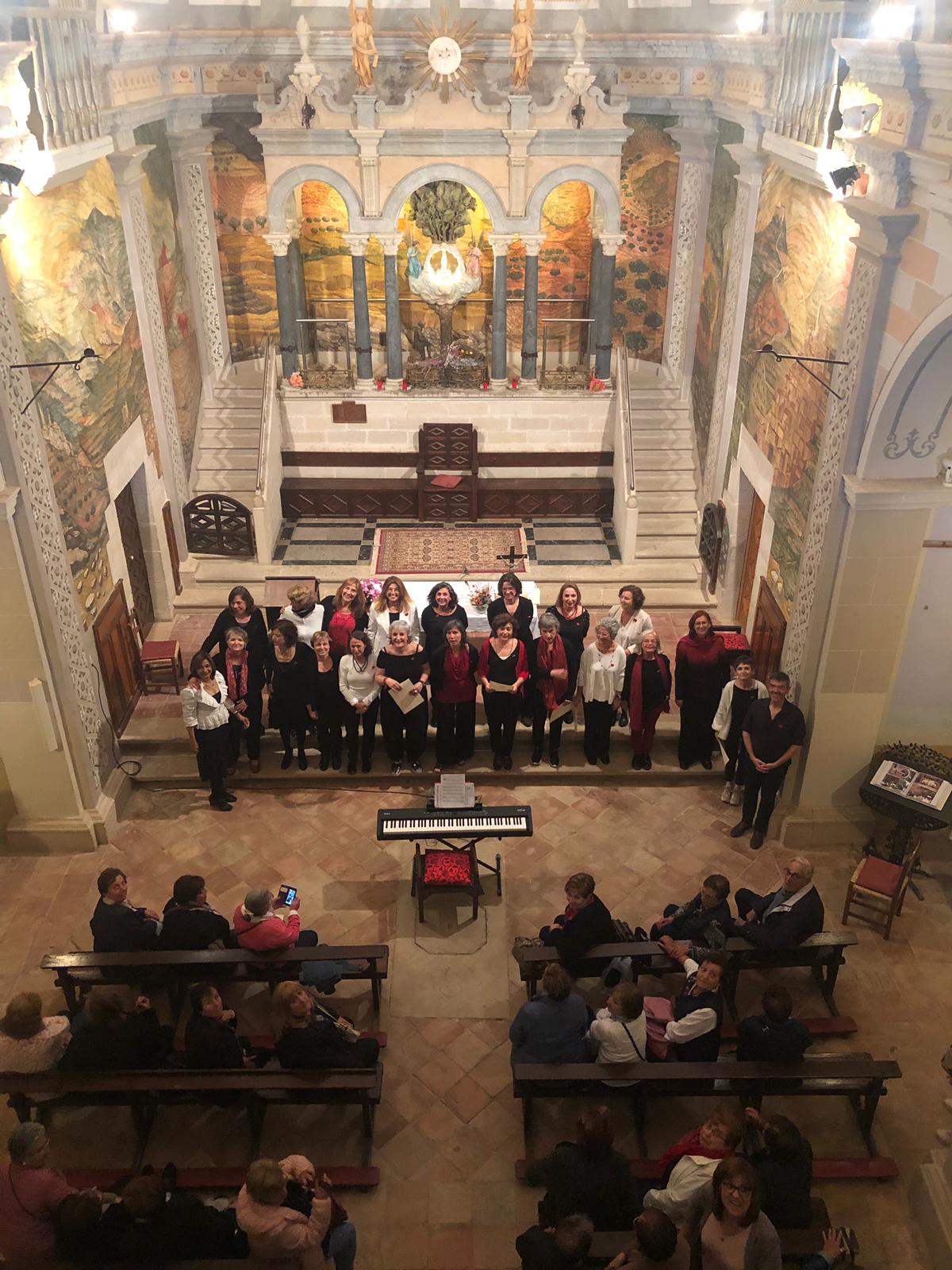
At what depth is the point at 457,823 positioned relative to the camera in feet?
25.6

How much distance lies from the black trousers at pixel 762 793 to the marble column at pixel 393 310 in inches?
314

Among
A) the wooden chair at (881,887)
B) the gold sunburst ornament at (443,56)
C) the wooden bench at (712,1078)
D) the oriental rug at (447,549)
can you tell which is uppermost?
the gold sunburst ornament at (443,56)

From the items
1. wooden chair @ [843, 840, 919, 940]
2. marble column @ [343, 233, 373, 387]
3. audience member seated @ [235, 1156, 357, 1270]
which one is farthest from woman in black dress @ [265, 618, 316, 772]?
marble column @ [343, 233, 373, 387]

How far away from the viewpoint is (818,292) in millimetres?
8547

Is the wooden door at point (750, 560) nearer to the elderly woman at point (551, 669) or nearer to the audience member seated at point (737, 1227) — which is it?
the elderly woman at point (551, 669)

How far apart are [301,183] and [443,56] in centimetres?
240

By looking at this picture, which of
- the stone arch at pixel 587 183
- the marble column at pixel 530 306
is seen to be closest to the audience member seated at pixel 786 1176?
the marble column at pixel 530 306

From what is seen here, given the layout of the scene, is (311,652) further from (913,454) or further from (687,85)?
(687,85)

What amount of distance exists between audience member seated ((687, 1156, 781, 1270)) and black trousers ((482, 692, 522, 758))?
4742mm

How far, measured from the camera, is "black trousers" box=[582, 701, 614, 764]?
934 cm

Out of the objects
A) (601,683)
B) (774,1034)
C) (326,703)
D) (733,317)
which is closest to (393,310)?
(733,317)

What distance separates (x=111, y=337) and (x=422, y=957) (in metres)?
6.57

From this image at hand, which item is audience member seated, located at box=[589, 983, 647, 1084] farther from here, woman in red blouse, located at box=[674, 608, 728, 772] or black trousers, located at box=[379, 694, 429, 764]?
black trousers, located at box=[379, 694, 429, 764]

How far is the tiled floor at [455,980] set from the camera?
6168 mm
